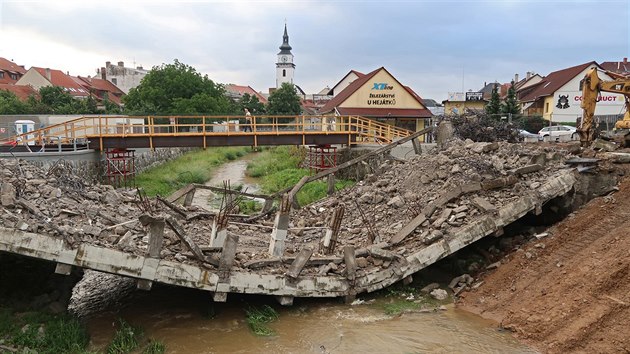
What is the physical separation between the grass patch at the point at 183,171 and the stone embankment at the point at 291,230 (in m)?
10.0

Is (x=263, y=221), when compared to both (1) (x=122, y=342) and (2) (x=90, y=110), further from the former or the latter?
(2) (x=90, y=110)

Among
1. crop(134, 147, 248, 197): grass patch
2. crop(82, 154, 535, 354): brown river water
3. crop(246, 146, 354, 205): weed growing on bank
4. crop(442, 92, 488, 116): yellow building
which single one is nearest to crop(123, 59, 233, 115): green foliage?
crop(134, 147, 248, 197): grass patch

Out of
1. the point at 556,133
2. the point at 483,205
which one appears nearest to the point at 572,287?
the point at 483,205

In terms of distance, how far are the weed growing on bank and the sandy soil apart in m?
10.6

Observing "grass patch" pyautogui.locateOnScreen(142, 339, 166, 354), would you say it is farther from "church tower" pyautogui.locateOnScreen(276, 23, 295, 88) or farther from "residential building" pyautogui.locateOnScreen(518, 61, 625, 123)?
"church tower" pyautogui.locateOnScreen(276, 23, 295, 88)

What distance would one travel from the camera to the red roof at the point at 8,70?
66125 millimetres

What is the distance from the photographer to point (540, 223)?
11.4 m

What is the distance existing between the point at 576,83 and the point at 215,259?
43044mm

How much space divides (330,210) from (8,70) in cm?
7146

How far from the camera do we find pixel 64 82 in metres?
66.1

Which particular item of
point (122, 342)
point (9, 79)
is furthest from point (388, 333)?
point (9, 79)

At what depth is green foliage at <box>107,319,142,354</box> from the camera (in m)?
7.54

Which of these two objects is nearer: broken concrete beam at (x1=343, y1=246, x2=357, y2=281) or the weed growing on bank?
broken concrete beam at (x1=343, y1=246, x2=357, y2=281)

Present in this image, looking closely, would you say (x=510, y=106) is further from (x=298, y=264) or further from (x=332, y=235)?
(x=298, y=264)
